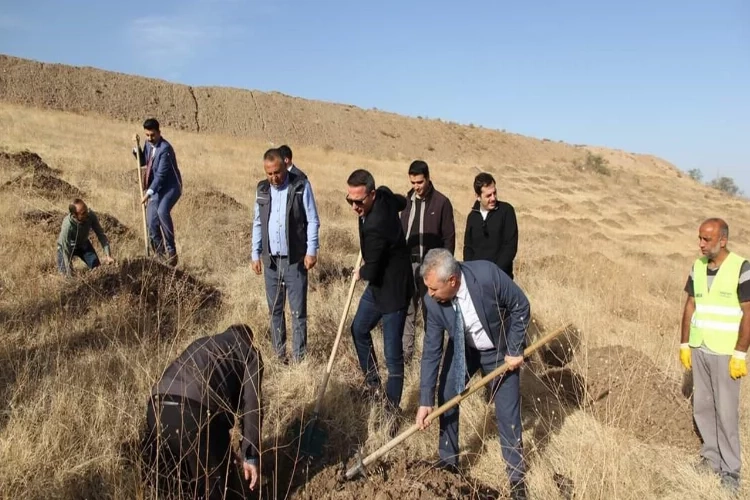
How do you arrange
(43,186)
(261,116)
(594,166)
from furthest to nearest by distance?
(594,166)
(261,116)
(43,186)

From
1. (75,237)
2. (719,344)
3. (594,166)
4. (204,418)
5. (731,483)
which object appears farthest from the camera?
(594,166)

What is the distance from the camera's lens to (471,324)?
2.83m

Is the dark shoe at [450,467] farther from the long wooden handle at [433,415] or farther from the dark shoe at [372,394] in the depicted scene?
the dark shoe at [372,394]

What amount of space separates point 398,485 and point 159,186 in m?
4.53

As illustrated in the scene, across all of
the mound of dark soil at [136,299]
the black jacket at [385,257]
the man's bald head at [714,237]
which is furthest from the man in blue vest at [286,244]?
the man's bald head at [714,237]

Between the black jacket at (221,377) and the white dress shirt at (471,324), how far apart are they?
1139 millimetres

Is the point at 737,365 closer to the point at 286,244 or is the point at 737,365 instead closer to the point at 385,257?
the point at 385,257

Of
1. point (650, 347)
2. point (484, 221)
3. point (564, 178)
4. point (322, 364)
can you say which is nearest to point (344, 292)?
point (322, 364)

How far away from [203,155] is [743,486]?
17845 millimetres

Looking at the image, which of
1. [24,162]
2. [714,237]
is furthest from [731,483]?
[24,162]

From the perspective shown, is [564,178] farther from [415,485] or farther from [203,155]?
[415,485]

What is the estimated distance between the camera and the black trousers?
2400mm

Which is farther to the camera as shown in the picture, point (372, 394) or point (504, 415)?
point (372, 394)

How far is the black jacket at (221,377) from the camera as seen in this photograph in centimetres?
243
